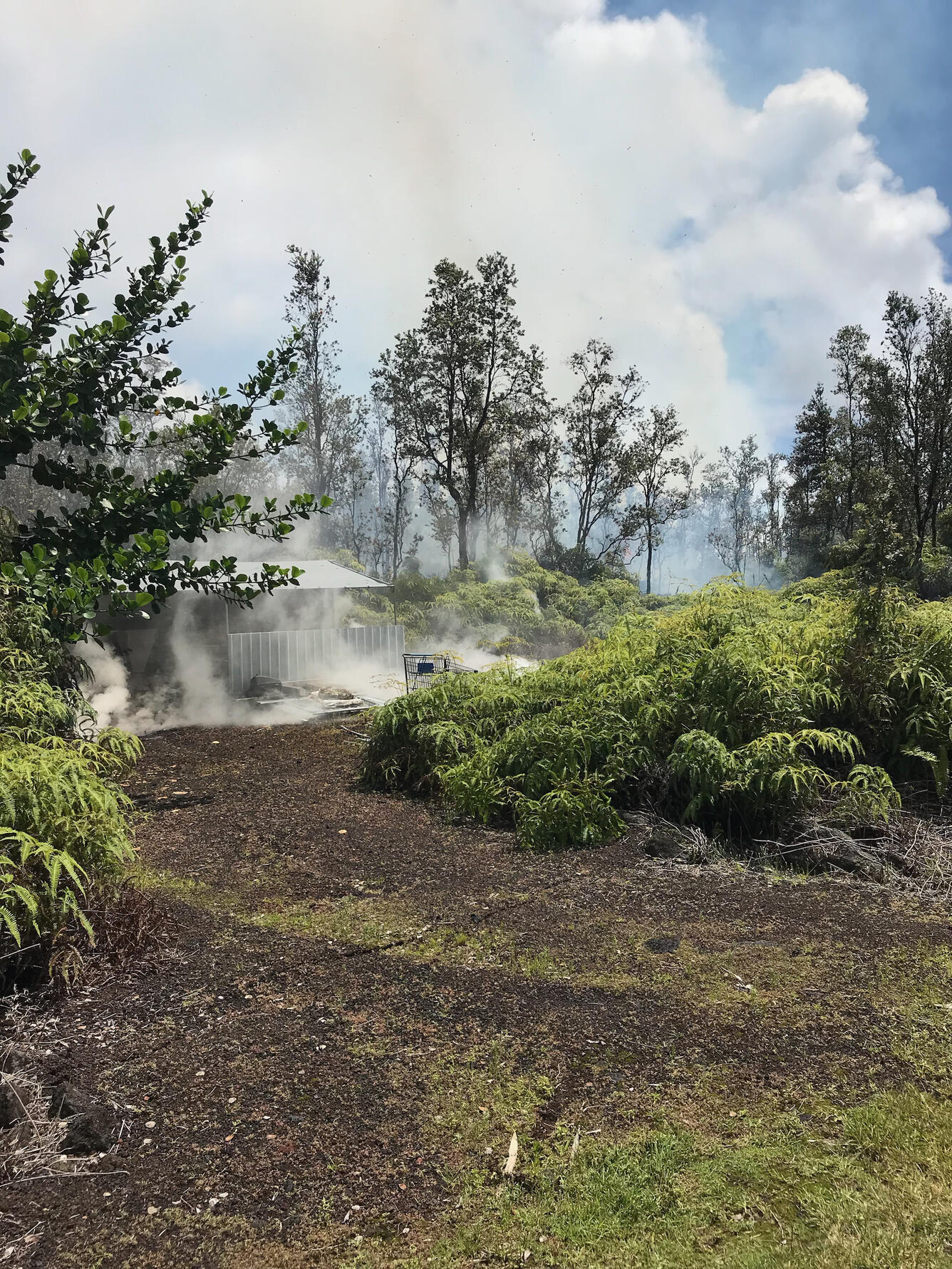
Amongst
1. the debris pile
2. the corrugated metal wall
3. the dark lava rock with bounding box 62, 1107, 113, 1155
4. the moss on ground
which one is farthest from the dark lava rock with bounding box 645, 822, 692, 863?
the corrugated metal wall

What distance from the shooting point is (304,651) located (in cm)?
1544

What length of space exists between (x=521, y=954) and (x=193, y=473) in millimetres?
4761

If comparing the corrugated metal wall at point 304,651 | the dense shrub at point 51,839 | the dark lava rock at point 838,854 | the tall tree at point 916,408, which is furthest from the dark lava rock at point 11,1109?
the tall tree at point 916,408

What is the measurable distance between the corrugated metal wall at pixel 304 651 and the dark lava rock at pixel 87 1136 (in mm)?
12413

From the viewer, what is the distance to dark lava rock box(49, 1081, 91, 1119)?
235cm

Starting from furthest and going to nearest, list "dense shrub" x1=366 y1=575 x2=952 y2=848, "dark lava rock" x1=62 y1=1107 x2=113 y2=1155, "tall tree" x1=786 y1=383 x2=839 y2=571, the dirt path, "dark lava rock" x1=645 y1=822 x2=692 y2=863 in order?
"tall tree" x1=786 y1=383 x2=839 y2=571 → "dense shrub" x1=366 y1=575 x2=952 y2=848 → "dark lava rock" x1=645 y1=822 x2=692 y2=863 → "dark lava rock" x1=62 y1=1107 x2=113 y2=1155 → the dirt path

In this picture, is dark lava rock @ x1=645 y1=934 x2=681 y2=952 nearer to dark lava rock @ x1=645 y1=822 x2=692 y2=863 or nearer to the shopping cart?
dark lava rock @ x1=645 y1=822 x2=692 y2=863

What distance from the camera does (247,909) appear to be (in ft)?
14.1

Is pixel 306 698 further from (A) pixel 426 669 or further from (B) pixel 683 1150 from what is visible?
(B) pixel 683 1150

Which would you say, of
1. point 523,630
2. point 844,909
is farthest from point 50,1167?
point 523,630

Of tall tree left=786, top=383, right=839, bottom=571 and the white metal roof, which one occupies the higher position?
tall tree left=786, top=383, right=839, bottom=571

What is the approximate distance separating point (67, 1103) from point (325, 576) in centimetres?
1481

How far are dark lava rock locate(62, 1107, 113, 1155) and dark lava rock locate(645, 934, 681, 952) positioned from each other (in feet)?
7.82

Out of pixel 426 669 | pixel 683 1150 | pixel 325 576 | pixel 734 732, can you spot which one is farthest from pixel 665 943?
pixel 325 576
